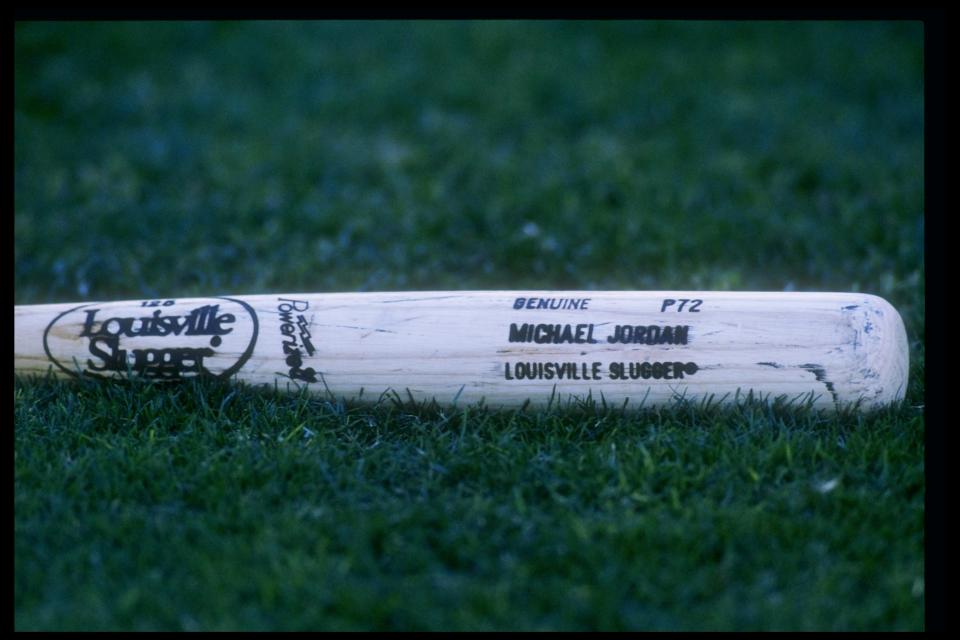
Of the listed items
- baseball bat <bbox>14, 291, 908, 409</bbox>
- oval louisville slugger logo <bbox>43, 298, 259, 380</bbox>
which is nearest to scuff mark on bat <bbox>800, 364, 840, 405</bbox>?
baseball bat <bbox>14, 291, 908, 409</bbox>

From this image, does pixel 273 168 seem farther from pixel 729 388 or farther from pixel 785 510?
pixel 785 510

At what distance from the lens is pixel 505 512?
248 centimetres

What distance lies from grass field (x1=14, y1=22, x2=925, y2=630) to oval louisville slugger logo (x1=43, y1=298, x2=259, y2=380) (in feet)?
0.26

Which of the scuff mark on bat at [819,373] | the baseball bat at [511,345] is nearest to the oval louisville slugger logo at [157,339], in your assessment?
the baseball bat at [511,345]

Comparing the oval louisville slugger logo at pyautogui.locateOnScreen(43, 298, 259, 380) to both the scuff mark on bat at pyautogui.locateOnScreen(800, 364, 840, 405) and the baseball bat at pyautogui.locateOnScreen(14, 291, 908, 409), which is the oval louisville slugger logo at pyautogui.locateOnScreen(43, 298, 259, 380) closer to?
the baseball bat at pyautogui.locateOnScreen(14, 291, 908, 409)

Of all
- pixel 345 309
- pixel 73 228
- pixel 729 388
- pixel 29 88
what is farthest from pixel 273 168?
pixel 729 388

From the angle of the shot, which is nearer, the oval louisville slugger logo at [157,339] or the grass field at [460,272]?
the grass field at [460,272]

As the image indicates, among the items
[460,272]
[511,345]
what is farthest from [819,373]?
[460,272]

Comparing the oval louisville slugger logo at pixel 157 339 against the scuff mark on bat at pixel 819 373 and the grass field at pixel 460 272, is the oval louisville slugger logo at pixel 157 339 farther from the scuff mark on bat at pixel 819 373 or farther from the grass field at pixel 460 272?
the scuff mark on bat at pixel 819 373

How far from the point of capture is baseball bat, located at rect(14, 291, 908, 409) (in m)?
2.83

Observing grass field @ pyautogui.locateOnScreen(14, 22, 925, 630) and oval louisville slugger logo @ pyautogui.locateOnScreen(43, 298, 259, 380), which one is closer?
grass field @ pyautogui.locateOnScreen(14, 22, 925, 630)

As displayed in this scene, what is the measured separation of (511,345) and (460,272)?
5.36 feet

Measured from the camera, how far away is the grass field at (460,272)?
7.30 ft

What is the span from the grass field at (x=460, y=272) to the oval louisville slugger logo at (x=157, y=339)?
0.26 feet
